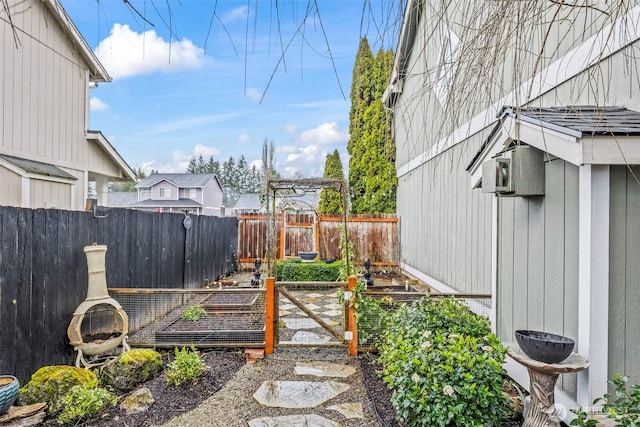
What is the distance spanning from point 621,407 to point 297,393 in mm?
2273

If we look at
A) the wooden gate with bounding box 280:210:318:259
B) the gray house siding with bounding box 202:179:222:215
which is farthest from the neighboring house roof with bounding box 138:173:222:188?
the wooden gate with bounding box 280:210:318:259

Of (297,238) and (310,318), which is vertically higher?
(297,238)

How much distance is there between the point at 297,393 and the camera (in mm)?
3258

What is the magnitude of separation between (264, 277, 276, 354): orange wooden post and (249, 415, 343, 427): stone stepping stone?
51.0 inches

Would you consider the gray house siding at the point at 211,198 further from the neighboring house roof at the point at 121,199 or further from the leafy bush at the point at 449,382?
the leafy bush at the point at 449,382

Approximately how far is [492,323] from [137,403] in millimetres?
3223

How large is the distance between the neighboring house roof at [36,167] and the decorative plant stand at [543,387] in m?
6.23

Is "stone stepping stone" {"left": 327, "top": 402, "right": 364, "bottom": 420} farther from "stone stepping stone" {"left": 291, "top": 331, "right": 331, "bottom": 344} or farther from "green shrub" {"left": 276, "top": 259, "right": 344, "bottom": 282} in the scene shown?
"green shrub" {"left": 276, "top": 259, "right": 344, "bottom": 282}

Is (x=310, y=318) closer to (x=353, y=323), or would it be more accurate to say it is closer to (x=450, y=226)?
(x=353, y=323)

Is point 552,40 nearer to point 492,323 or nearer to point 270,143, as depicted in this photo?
point 492,323

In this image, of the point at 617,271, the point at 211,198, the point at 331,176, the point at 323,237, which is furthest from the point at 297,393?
the point at 211,198

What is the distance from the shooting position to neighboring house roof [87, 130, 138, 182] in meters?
7.18

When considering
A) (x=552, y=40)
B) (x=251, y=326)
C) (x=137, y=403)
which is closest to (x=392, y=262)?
(x=251, y=326)

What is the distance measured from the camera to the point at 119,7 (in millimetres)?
1276
